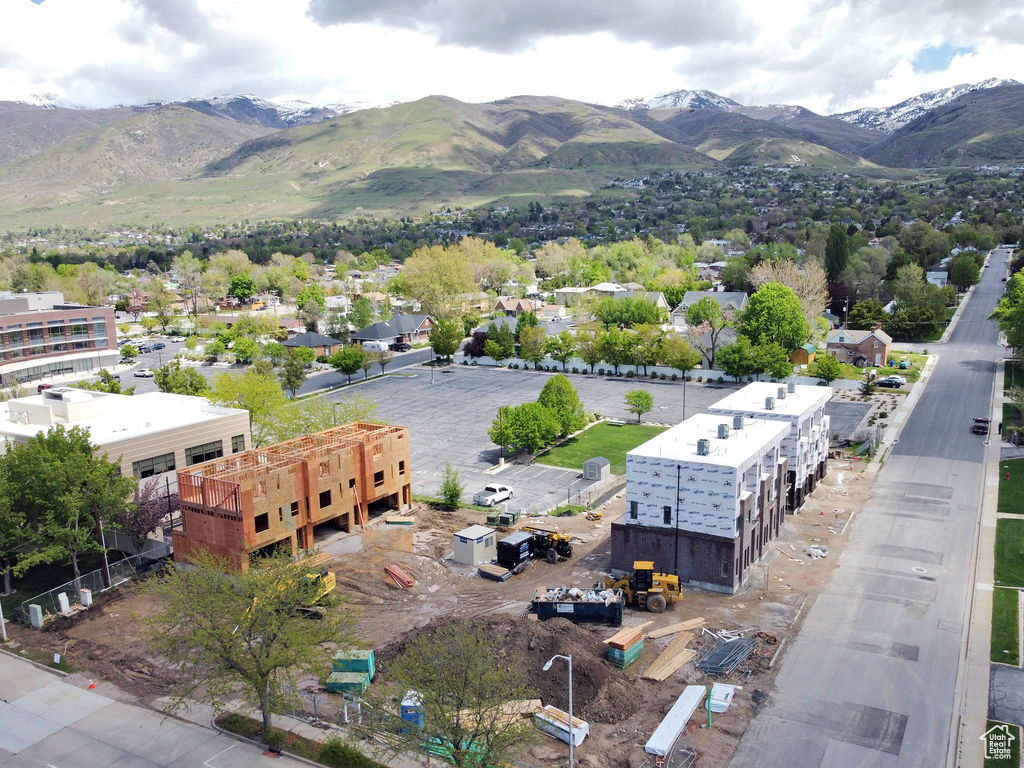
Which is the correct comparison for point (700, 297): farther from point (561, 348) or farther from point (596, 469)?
point (596, 469)

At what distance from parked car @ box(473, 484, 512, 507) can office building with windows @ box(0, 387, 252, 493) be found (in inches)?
606

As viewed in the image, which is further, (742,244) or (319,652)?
(742,244)

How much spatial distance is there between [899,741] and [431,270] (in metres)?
106

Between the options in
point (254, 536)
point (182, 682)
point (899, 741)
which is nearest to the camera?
point (899, 741)

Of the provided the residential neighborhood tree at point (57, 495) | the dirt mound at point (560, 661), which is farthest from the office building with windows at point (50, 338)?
the dirt mound at point (560, 661)

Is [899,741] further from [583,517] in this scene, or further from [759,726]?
[583,517]

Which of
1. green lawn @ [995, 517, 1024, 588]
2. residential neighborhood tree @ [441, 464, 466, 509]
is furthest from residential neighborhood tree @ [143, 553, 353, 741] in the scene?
green lawn @ [995, 517, 1024, 588]

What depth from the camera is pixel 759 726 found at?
26.4 metres

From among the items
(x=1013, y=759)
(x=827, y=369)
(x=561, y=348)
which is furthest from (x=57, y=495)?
(x=827, y=369)

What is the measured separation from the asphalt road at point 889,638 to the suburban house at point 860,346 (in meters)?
30.5

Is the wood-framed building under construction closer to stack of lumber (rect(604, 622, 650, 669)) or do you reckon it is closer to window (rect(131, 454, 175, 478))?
window (rect(131, 454, 175, 478))

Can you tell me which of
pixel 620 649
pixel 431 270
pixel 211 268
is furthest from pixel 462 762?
pixel 211 268

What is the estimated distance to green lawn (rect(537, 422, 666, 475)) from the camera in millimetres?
58125

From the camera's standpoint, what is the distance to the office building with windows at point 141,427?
1769 inches
